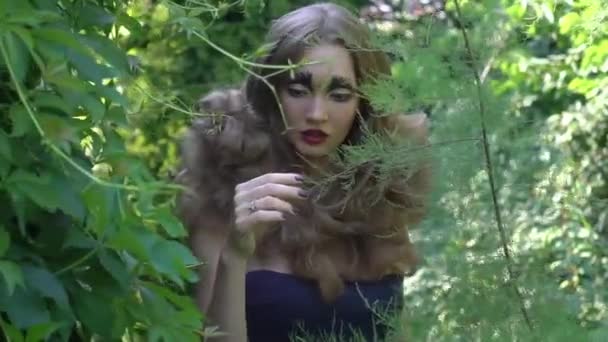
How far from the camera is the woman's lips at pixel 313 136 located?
2.17 m

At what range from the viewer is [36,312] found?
1286 millimetres

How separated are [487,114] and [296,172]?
0.70 meters

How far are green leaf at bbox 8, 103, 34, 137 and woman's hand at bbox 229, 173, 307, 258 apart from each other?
2.77 ft

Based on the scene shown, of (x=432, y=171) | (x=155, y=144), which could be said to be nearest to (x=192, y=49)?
(x=155, y=144)

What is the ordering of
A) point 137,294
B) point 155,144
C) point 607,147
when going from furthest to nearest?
point 607,147 → point 155,144 → point 137,294

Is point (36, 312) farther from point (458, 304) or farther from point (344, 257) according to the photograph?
point (344, 257)

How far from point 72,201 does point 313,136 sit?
0.94m

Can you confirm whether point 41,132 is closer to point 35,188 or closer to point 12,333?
point 35,188

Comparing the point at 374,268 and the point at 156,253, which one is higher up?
the point at 156,253

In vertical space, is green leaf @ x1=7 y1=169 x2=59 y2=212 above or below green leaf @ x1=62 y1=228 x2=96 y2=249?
above

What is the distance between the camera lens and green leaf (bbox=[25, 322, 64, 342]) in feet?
4.07

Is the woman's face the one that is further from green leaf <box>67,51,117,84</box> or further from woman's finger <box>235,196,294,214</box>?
green leaf <box>67,51,117,84</box>

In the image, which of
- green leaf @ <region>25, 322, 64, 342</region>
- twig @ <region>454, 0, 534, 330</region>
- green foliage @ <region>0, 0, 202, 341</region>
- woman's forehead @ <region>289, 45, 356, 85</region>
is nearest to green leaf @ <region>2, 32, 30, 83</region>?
green foliage @ <region>0, 0, 202, 341</region>

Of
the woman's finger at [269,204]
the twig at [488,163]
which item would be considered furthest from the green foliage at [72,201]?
the woman's finger at [269,204]
